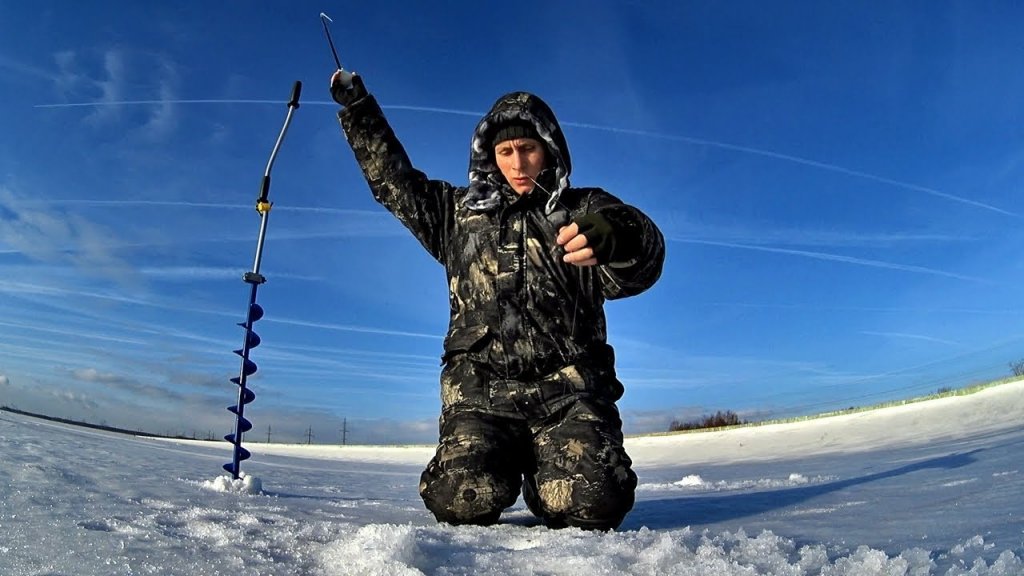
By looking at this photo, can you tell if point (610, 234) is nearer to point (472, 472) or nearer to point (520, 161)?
point (520, 161)

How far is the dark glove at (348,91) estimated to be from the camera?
3.14 m

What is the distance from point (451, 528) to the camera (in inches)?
76.5

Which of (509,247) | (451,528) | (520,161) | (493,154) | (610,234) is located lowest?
(451,528)

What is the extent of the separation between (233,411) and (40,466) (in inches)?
33.7

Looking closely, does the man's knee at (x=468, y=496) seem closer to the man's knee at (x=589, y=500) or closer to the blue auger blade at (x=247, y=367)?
the man's knee at (x=589, y=500)

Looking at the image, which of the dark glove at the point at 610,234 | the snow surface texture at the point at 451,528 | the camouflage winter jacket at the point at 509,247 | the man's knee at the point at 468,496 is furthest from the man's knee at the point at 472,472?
the dark glove at the point at 610,234

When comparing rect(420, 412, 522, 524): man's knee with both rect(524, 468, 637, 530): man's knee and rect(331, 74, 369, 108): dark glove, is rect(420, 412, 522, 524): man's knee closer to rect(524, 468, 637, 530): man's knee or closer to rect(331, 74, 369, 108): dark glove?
rect(524, 468, 637, 530): man's knee

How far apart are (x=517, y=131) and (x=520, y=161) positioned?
195mm

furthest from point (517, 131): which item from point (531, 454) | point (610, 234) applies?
point (531, 454)

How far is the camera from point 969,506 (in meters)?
2.05

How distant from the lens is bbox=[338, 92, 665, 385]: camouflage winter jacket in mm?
2625

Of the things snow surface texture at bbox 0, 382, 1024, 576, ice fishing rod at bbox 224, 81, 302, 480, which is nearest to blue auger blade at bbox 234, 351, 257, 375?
ice fishing rod at bbox 224, 81, 302, 480

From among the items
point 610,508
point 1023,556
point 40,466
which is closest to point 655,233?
point 610,508

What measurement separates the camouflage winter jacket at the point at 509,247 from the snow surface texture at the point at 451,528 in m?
0.76
